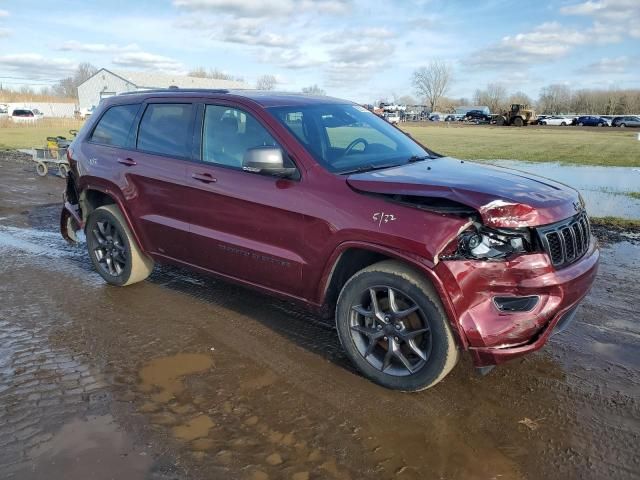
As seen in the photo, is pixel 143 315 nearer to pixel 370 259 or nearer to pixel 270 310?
pixel 270 310

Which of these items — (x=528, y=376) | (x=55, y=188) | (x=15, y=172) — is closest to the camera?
(x=528, y=376)

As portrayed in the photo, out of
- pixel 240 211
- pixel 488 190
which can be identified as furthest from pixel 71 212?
pixel 488 190

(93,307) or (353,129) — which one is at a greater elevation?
(353,129)

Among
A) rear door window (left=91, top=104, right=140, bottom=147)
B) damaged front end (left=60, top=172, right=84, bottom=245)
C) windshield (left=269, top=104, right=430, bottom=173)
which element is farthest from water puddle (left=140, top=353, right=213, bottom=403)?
damaged front end (left=60, top=172, right=84, bottom=245)

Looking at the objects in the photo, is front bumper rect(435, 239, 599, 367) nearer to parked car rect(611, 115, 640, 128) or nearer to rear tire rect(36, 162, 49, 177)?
rear tire rect(36, 162, 49, 177)

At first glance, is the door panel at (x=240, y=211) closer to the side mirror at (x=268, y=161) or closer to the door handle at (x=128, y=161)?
the side mirror at (x=268, y=161)

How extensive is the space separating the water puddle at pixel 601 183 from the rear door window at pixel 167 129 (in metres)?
7.21

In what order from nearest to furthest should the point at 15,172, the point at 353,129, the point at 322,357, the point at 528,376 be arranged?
the point at 528,376, the point at 322,357, the point at 353,129, the point at 15,172

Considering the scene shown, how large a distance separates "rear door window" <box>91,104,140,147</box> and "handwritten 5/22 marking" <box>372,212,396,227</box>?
296cm

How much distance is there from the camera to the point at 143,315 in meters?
4.67

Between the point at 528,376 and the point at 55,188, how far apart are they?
10.9 m

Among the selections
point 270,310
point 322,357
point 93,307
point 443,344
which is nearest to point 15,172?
point 93,307

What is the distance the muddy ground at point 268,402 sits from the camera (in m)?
2.75

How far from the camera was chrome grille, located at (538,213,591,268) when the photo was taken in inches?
125
